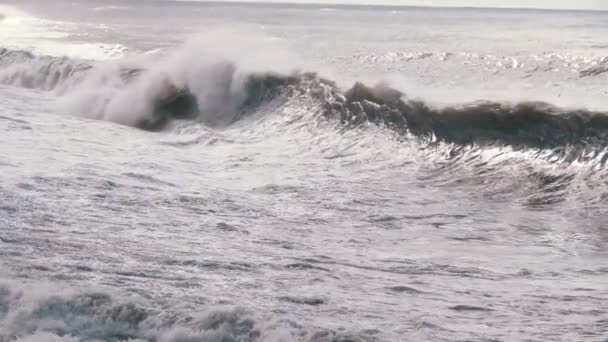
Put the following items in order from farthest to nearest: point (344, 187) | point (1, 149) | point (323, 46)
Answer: point (323, 46) < point (1, 149) < point (344, 187)

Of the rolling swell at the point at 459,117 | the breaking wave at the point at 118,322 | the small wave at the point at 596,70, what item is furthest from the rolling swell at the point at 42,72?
the breaking wave at the point at 118,322

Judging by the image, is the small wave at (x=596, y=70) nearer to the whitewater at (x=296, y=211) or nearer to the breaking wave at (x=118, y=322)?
the whitewater at (x=296, y=211)

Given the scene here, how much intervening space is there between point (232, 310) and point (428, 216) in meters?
3.65

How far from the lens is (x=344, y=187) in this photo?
33.7ft

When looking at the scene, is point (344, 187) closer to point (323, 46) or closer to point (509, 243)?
point (509, 243)

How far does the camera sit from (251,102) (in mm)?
17094

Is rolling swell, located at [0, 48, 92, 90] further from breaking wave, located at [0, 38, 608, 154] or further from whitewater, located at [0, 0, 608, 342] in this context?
whitewater, located at [0, 0, 608, 342]

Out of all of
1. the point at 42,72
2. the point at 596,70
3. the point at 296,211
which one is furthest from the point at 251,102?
the point at 596,70

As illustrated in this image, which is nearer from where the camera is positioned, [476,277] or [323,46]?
[476,277]

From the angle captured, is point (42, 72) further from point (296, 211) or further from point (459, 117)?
point (296, 211)

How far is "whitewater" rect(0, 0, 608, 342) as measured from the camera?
5.76 m

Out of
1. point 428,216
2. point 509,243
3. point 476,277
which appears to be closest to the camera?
point 476,277

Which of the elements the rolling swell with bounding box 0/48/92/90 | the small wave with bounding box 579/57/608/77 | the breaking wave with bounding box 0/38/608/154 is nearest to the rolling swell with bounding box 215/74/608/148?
the breaking wave with bounding box 0/38/608/154

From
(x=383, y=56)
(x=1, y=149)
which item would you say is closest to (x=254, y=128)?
(x=1, y=149)
